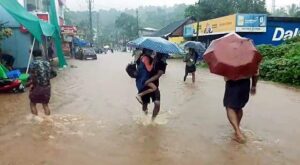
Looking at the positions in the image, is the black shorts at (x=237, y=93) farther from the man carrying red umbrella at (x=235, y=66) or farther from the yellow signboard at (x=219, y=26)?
the yellow signboard at (x=219, y=26)

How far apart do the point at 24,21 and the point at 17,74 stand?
5.97 feet

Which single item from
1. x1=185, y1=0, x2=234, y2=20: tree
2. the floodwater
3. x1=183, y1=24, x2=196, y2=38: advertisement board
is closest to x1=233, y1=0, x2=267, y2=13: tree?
x1=185, y1=0, x2=234, y2=20: tree

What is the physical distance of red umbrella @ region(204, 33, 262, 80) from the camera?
6.54 meters

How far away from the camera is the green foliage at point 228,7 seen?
144ft

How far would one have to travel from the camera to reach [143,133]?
737 cm

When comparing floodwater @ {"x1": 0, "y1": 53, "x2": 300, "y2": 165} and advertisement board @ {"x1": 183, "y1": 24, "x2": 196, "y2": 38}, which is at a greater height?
advertisement board @ {"x1": 183, "y1": 24, "x2": 196, "y2": 38}

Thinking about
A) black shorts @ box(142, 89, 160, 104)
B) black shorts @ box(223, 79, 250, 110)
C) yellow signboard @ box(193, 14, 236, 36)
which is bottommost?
black shorts @ box(142, 89, 160, 104)

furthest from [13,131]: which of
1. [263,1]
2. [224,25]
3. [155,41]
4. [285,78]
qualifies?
[263,1]

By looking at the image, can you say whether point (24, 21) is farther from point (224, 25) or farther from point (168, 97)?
point (224, 25)

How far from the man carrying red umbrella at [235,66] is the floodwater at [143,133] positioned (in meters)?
0.62

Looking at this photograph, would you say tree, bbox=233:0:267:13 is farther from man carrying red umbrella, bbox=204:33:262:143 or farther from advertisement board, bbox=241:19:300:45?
man carrying red umbrella, bbox=204:33:262:143

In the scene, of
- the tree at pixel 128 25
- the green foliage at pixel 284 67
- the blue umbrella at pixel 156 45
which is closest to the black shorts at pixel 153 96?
the blue umbrella at pixel 156 45

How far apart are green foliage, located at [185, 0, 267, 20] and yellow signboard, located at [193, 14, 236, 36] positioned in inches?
315

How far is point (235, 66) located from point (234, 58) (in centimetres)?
16
